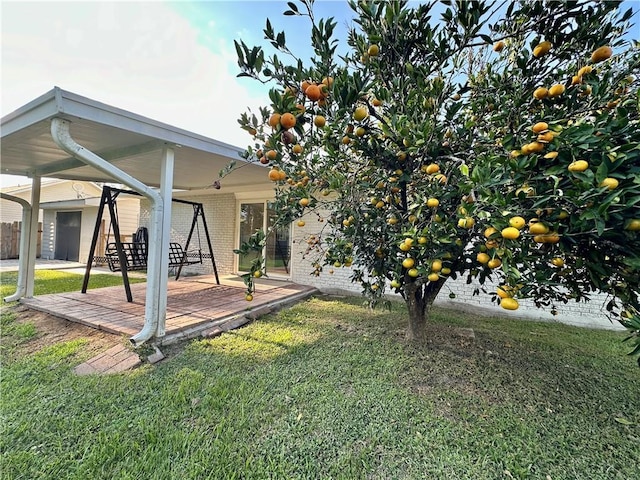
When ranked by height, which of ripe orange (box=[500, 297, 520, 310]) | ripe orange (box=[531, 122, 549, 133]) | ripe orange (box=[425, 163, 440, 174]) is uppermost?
ripe orange (box=[531, 122, 549, 133])

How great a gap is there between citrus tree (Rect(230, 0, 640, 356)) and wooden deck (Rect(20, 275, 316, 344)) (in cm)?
222

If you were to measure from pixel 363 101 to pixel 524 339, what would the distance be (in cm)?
364

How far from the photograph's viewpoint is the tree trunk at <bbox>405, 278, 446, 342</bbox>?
311 cm

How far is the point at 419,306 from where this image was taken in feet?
10.7

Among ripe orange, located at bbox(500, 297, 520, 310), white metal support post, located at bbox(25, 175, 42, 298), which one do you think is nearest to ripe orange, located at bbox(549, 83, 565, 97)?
ripe orange, located at bbox(500, 297, 520, 310)

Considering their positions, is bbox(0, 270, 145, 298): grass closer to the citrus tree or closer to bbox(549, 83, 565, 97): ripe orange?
the citrus tree

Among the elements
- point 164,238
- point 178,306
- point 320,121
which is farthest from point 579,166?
point 178,306

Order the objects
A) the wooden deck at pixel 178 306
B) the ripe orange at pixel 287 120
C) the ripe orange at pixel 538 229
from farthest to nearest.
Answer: the wooden deck at pixel 178 306
the ripe orange at pixel 287 120
the ripe orange at pixel 538 229

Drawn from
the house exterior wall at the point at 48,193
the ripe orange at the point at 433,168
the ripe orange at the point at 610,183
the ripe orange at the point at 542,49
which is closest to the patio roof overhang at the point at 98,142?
the ripe orange at the point at 433,168

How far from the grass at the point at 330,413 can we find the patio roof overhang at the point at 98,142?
2.40m

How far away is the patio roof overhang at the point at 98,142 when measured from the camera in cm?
268

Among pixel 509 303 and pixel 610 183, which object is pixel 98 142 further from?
pixel 610 183

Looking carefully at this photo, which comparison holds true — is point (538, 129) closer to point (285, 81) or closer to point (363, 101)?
point (363, 101)

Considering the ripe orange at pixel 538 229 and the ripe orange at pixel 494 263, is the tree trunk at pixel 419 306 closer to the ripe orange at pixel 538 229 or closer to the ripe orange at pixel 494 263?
the ripe orange at pixel 494 263
